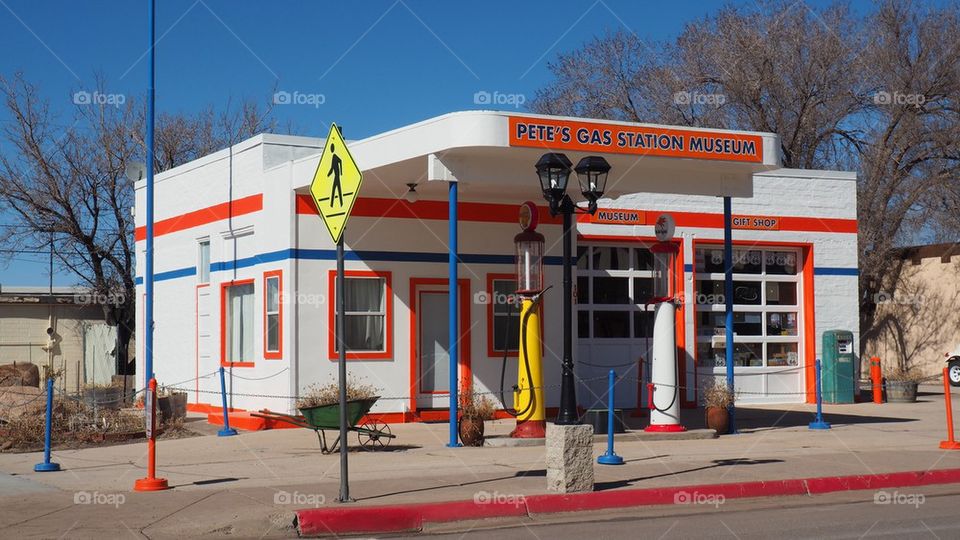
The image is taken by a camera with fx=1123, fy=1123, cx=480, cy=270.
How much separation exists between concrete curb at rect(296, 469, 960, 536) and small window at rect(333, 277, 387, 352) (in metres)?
8.88

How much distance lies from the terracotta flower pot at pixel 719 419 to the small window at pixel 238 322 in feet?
28.0

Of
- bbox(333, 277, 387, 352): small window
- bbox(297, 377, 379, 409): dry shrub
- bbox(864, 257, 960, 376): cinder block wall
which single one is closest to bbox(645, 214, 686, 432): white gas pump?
bbox(297, 377, 379, 409): dry shrub

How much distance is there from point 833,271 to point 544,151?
1171 centimetres

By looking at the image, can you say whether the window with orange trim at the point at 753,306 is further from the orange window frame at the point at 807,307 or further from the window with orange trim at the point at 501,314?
the window with orange trim at the point at 501,314

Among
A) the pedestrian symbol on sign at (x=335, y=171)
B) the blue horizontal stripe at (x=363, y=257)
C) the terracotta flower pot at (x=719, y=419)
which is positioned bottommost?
the terracotta flower pot at (x=719, y=419)

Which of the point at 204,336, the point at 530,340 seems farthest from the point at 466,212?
the point at 204,336

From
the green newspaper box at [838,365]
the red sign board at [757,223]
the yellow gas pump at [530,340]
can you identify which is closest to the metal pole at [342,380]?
the yellow gas pump at [530,340]

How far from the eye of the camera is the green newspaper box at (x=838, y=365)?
982 inches

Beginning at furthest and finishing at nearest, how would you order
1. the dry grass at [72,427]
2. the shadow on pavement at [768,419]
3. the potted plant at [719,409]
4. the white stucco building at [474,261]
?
the shadow on pavement at [768,419]
the potted plant at [719,409]
the white stucco building at [474,261]
the dry grass at [72,427]

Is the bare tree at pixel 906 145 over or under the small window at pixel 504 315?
over

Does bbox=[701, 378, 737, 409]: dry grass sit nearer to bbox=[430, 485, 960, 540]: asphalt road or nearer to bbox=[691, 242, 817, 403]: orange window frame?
bbox=[430, 485, 960, 540]: asphalt road

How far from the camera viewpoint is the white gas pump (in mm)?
17594

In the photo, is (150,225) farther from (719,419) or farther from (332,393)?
(719,419)

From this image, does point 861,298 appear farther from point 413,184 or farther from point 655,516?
point 655,516
